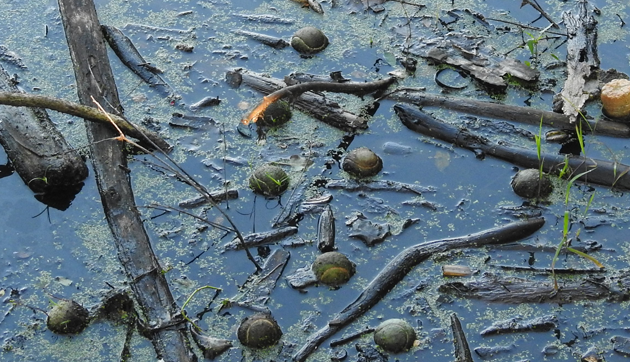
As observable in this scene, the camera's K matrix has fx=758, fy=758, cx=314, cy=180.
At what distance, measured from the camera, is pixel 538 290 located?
3848 mm

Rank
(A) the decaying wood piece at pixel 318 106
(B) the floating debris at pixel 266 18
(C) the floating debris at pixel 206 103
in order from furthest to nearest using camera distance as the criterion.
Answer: (B) the floating debris at pixel 266 18
(C) the floating debris at pixel 206 103
(A) the decaying wood piece at pixel 318 106

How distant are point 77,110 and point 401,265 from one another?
2.05 m

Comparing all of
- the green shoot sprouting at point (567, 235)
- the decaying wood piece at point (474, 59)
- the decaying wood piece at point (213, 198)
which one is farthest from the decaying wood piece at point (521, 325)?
the decaying wood piece at point (474, 59)

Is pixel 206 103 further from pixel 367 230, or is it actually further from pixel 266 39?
pixel 367 230

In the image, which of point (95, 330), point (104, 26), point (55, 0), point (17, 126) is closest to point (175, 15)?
point (104, 26)

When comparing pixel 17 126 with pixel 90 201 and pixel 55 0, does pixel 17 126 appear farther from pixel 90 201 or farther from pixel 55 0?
pixel 55 0

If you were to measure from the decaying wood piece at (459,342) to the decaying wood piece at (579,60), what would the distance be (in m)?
1.70

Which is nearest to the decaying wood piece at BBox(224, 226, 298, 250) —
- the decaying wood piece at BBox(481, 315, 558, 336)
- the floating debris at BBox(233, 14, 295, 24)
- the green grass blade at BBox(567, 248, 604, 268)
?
the decaying wood piece at BBox(481, 315, 558, 336)

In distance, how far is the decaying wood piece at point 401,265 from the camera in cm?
A: 367

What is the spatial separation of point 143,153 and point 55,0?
6.77 feet

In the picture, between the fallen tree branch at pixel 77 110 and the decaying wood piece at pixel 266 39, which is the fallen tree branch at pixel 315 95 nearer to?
the decaying wood piece at pixel 266 39

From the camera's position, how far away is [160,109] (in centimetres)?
505

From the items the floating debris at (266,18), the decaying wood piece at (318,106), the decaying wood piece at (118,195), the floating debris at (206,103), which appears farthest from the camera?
the floating debris at (266,18)

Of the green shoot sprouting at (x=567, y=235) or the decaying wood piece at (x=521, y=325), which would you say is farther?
the green shoot sprouting at (x=567, y=235)
